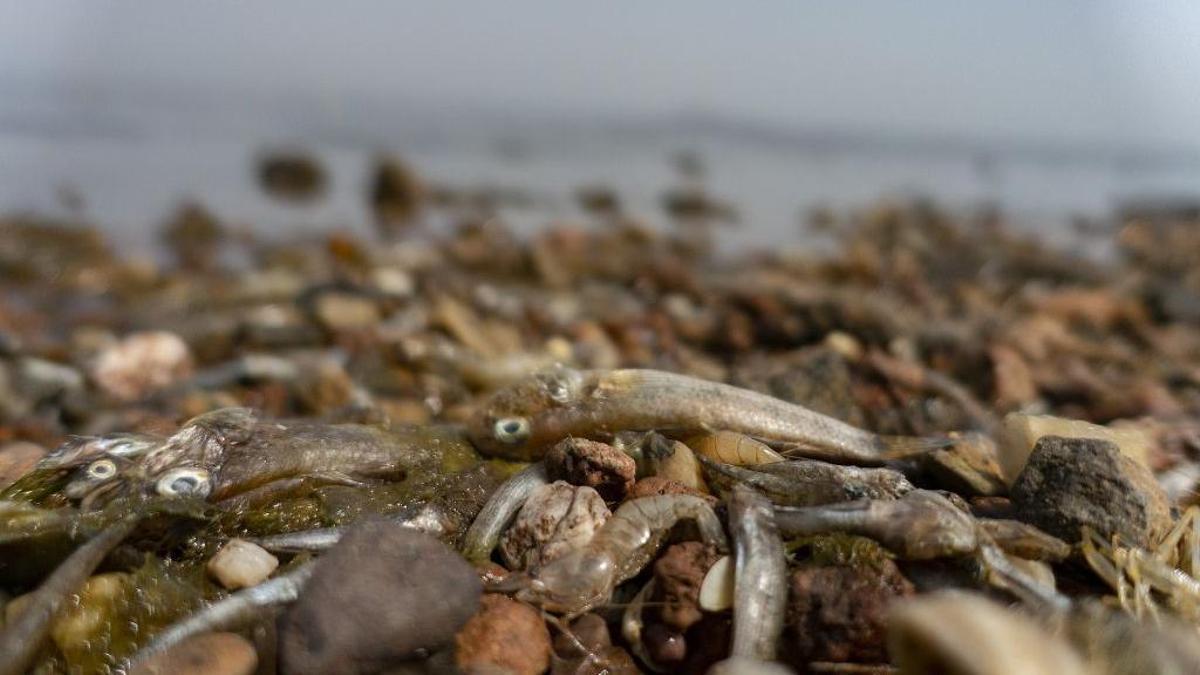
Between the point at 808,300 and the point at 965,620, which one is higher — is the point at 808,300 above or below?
below

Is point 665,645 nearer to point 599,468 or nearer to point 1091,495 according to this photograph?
point 599,468

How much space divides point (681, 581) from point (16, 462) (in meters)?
2.34

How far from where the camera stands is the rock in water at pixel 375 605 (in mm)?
1929

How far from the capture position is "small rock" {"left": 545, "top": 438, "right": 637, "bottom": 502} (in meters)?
2.56

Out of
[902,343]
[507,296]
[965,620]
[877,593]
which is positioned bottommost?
[507,296]

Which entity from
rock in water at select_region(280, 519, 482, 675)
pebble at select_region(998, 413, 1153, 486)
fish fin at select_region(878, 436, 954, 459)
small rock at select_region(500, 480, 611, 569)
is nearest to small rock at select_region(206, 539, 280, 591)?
rock in water at select_region(280, 519, 482, 675)

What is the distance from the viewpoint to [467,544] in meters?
2.49

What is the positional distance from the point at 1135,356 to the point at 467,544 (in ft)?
16.6

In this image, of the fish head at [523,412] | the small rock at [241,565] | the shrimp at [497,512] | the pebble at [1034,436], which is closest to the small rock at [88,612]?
the small rock at [241,565]

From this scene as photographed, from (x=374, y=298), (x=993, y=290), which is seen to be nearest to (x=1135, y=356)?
(x=993, y=290)

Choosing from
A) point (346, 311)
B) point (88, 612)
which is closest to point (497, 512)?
point (88, 612)

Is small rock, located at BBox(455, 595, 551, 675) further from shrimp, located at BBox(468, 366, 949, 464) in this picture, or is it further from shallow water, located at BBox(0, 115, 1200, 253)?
shallow water, located at BBox(0, 115, 1200, 253)

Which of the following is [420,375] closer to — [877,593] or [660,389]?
[660,389]

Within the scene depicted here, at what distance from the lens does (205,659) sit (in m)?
2.03
